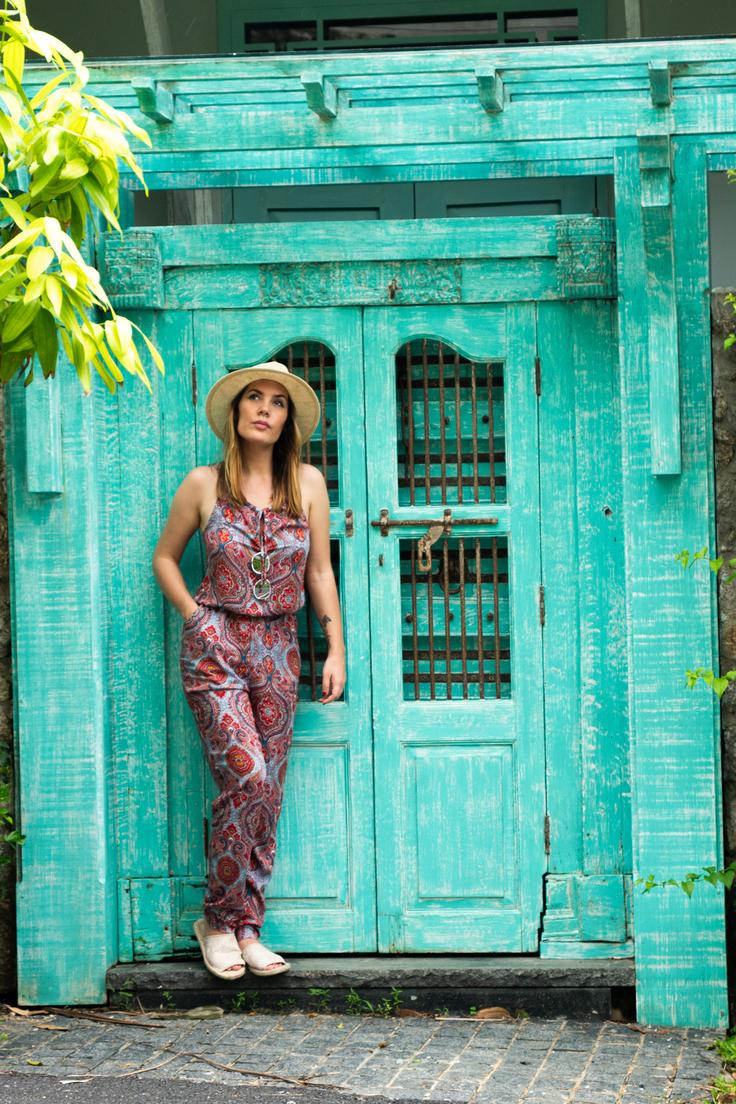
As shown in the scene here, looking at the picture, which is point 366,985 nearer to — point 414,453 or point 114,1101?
point 114,1101

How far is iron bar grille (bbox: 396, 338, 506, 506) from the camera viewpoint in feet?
17.8

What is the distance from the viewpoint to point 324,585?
17.5 feet

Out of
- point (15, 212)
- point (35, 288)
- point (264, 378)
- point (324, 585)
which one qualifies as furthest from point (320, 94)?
point (35, 288)

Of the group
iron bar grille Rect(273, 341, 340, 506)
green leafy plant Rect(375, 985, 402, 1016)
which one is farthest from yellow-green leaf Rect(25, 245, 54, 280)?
green leafy plant Rect(375, 985, 402, 1016)

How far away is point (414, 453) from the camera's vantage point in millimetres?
5453

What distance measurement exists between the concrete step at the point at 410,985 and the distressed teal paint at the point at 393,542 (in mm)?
89

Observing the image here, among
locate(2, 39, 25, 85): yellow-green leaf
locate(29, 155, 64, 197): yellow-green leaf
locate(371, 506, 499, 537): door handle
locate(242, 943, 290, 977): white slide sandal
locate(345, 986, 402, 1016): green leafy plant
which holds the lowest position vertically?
locate(345, 986, 402, 1016): green leafy plant

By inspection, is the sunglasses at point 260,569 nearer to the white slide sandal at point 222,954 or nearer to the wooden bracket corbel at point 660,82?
the white slide sandal at point 222,954

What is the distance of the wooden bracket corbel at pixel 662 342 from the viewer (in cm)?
504

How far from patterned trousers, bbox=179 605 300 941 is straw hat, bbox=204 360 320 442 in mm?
680

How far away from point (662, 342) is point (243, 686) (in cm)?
187

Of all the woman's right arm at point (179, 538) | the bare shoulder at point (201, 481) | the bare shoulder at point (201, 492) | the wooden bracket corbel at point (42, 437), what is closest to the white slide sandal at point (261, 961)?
the woman's right arm at point (179, 538)

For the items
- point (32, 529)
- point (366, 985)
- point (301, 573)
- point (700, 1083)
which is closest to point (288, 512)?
point (301, 573)

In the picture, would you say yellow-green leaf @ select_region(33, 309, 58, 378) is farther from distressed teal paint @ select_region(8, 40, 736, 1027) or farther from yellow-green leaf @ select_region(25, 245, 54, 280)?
distressed teal paint @ select_region(8, 40, 736, 1027)
